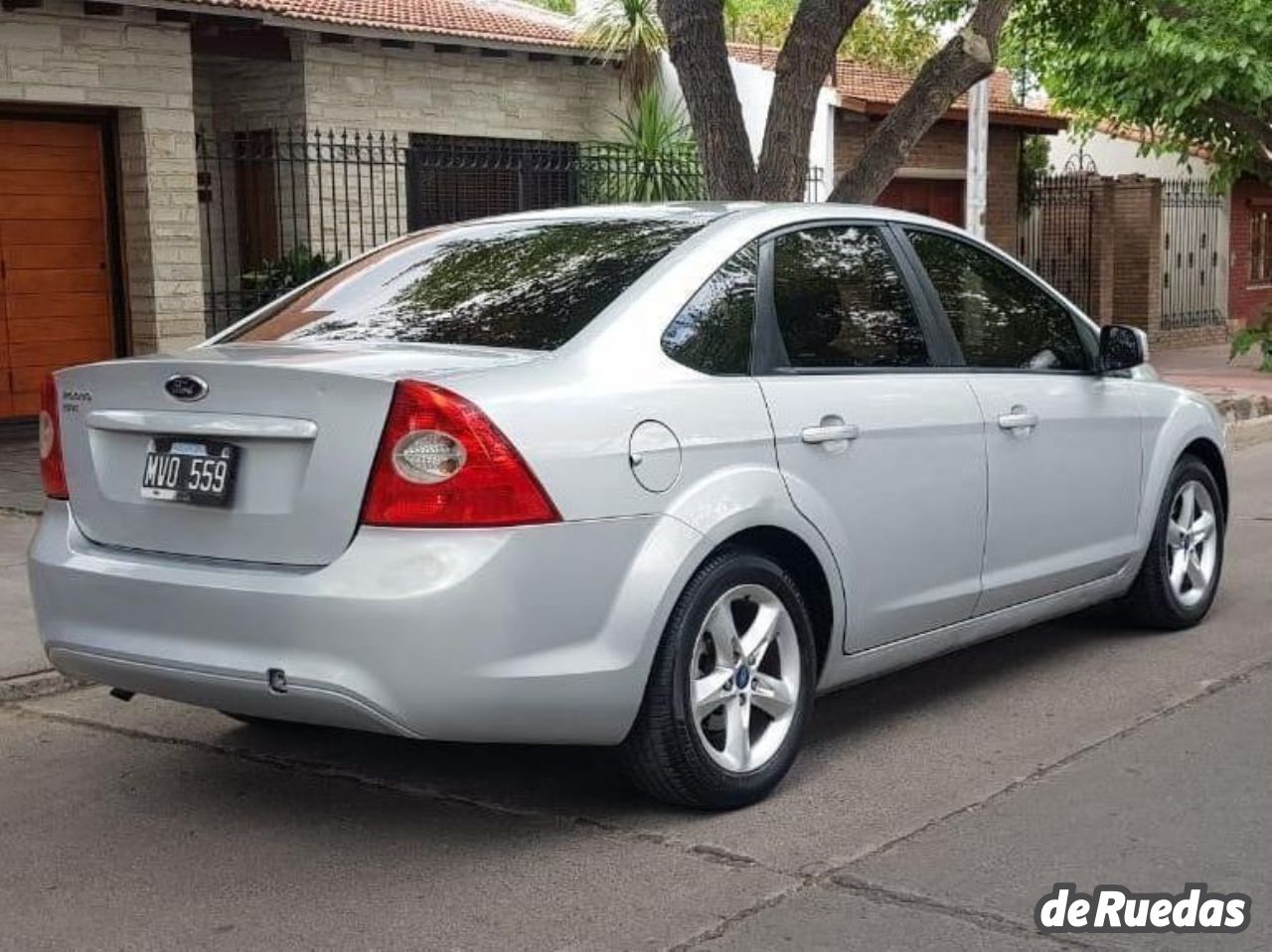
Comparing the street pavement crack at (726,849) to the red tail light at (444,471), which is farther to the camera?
the red tail light at (444,471)

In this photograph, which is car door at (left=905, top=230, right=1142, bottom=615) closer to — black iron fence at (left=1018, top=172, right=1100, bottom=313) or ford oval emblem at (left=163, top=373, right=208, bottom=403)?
ford oval emblem at (left=163, top=373, right=208, bottom=403)

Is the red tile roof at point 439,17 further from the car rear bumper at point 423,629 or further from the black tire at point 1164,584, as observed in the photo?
the car rear bumper at point 423,629

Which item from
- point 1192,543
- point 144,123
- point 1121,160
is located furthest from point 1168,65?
point 1192,543

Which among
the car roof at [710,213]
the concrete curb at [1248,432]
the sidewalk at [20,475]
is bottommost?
the concrete curb at [1248,432]

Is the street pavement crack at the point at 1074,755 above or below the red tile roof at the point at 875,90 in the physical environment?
below

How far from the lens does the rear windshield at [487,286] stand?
15.2 feet

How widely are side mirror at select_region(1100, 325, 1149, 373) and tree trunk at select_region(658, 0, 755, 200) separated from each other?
14.8 ft

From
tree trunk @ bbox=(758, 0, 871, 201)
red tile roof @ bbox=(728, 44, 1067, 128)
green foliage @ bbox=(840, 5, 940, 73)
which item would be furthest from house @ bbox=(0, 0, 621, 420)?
green foliage @ bbox=(840, 5, 940, 73)

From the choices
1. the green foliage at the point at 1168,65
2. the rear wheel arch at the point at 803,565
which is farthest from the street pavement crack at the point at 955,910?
the green foliage at the point at 1168,65

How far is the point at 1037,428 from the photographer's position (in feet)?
18.7

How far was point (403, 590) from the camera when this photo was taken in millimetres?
3947

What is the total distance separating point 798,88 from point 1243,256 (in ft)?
65.4

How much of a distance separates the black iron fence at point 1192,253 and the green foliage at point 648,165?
393 inches

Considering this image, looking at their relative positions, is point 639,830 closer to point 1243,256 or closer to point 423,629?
point 423,629
